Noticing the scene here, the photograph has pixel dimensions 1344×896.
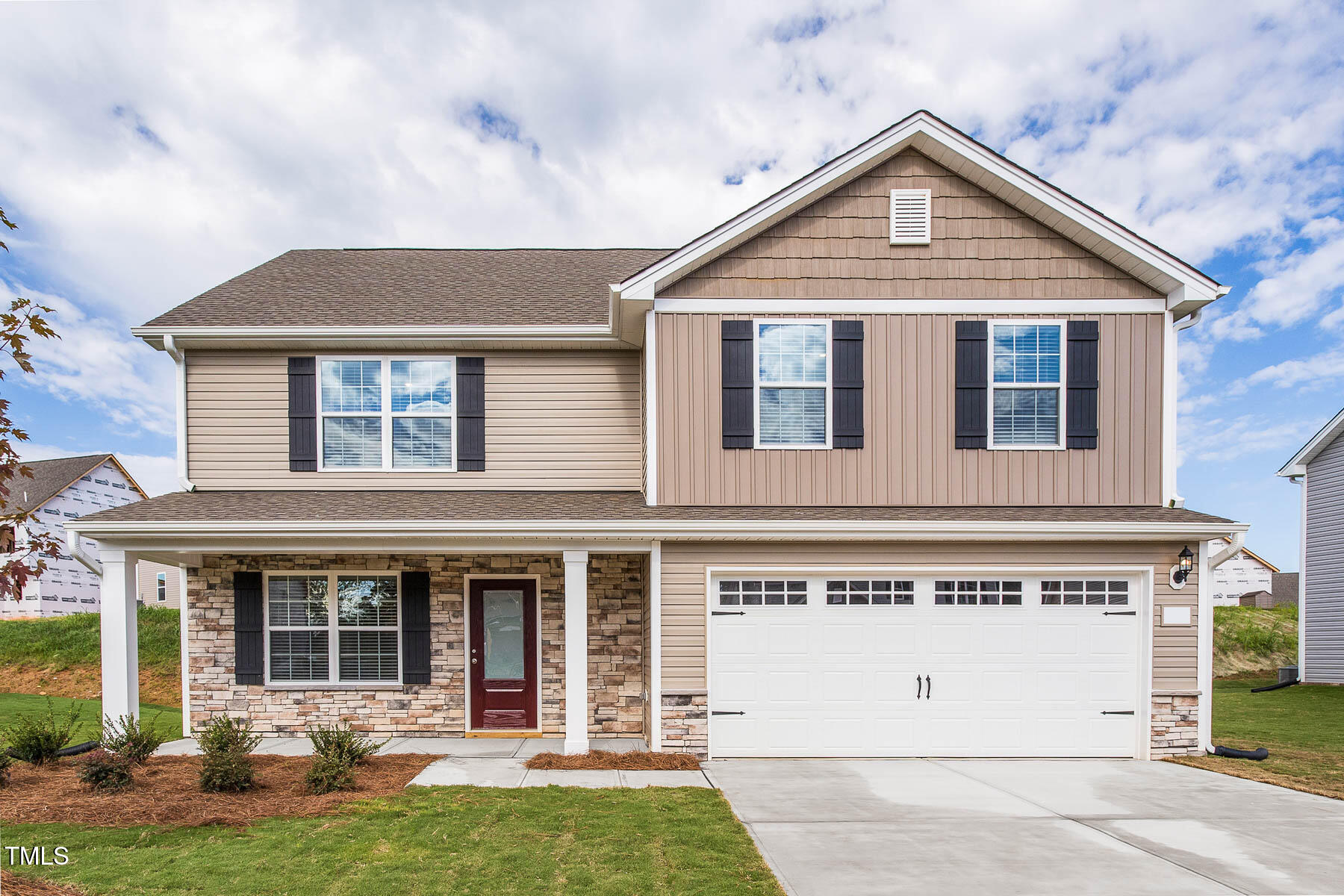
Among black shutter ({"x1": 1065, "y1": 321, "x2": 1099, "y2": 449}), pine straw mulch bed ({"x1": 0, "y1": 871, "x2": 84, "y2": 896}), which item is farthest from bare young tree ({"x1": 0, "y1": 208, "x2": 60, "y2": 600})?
black shutter ({"x1": 1065, "y1": 321, "x2": 1099, "y2": 449})

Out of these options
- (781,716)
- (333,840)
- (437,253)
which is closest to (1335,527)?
(781,716)

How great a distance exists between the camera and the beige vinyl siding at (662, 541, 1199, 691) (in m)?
9.09

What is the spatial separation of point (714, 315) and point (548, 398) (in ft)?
8.68

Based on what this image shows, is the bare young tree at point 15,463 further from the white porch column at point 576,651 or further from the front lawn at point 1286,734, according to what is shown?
the front lawn at point 1286,734

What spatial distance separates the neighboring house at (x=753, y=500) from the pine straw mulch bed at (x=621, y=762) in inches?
9.2

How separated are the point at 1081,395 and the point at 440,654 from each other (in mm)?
8448

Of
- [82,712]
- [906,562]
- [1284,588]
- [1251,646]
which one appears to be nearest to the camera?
[906,562]

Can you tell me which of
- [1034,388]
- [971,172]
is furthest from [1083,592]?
[971,172]

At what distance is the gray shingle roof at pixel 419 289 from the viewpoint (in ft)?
35.3

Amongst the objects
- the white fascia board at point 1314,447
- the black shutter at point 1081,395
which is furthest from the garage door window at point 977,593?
the white fascia board at point 1314,447

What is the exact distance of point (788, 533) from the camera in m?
8.95

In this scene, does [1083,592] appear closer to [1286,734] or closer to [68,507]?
[1286,734]

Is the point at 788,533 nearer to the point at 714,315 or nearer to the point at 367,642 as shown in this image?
the point at 714,315

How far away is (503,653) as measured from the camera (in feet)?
34.7
